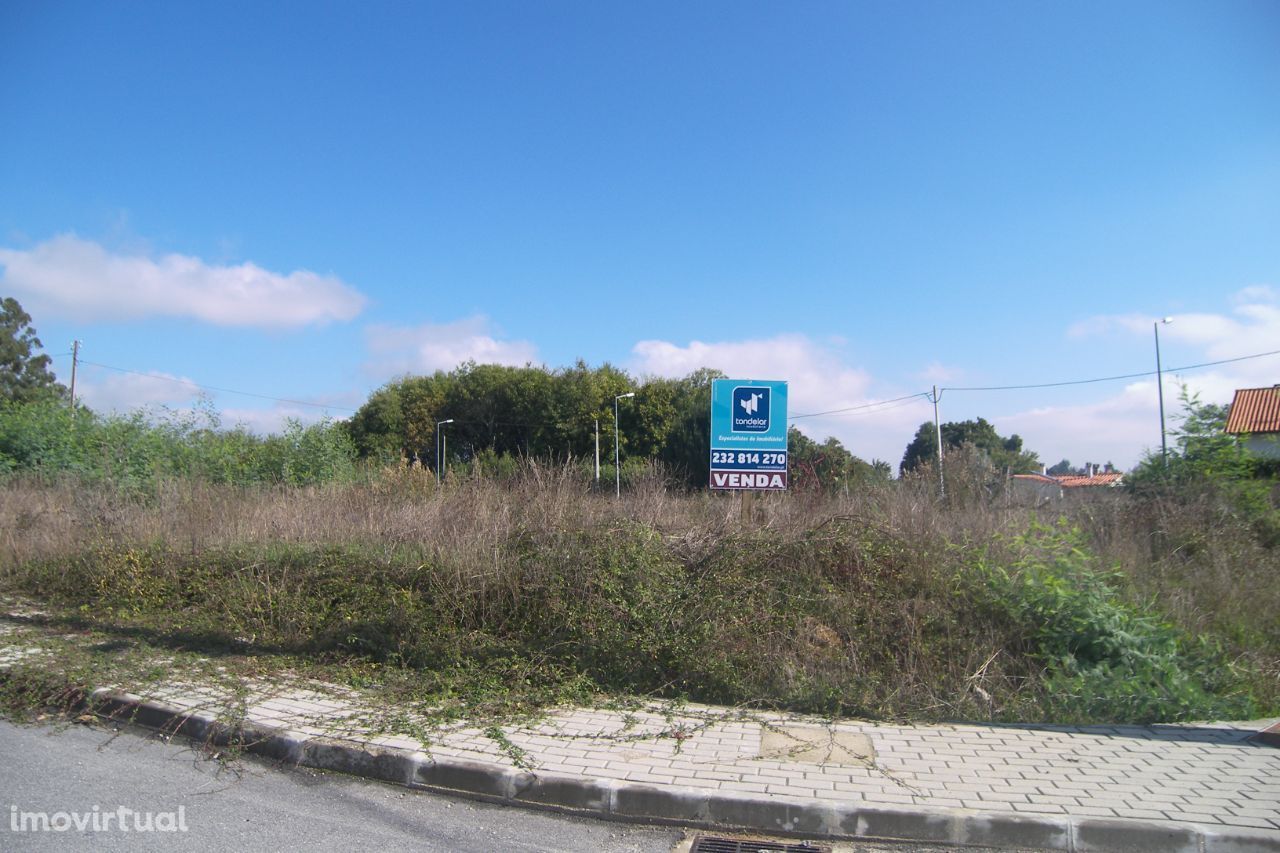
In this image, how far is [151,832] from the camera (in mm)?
4316

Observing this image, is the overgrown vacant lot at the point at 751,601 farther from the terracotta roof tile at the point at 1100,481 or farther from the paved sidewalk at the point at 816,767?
the terracotta roof tile at the point at 1100,481

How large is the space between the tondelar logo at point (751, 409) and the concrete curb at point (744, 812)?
5332mm

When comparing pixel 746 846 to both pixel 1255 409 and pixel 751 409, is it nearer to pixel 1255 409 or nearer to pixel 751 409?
pixel 751 409

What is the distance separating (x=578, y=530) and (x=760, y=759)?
3.23 meters

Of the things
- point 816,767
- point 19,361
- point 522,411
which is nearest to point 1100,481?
point 816,767

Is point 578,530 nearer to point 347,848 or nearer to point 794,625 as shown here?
point 794,625

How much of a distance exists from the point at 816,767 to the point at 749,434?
4863 mm

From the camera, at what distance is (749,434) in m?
9.48

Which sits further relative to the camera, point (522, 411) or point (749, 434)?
point (522, 411)

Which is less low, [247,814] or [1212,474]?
[1212,474]

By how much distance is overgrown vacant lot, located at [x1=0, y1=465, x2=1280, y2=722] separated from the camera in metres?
6.52

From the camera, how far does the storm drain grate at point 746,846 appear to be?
4297 mm

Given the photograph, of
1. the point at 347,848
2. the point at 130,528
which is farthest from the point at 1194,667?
the point at 130,528

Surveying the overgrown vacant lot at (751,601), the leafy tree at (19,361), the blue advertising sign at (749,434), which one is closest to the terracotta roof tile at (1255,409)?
the overgrown vacant lot at (751,601)
